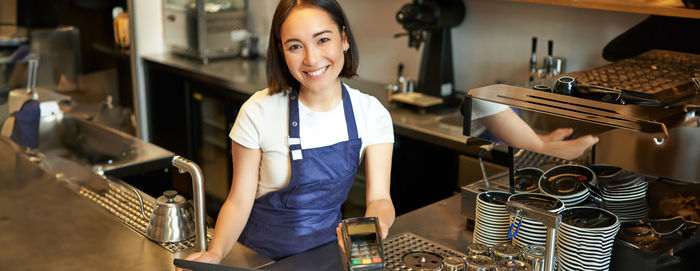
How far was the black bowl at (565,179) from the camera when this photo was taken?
5.42 ft

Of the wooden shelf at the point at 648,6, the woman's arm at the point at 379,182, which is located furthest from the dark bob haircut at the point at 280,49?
the wooden shelf at the point at 648,6

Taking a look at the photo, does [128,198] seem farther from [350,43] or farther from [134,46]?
[134,46]

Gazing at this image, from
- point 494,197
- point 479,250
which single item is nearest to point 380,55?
point 494,197

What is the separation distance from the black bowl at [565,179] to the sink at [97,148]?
1457mm

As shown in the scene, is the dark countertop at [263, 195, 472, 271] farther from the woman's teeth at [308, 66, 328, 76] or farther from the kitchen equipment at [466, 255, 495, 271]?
the woman's teeth at [308, 66, 328, 76]

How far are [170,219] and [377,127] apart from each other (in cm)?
59

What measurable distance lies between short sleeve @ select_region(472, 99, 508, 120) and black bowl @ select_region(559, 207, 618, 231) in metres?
0.28

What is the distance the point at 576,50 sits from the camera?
2.88m

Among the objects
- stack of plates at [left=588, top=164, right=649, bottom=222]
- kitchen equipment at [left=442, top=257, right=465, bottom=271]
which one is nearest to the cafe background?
kitchen equipment at [left=442, top=257, right=465, bottom=271]

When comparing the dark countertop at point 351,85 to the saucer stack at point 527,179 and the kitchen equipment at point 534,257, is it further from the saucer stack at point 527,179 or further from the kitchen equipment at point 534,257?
the kitchen equipment at point 534,257

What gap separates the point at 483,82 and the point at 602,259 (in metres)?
1.91

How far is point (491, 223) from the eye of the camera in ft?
5.35

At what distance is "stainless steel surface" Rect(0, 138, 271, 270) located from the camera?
1.62 metres

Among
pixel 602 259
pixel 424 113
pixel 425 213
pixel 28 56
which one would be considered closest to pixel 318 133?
pixel 425 213
